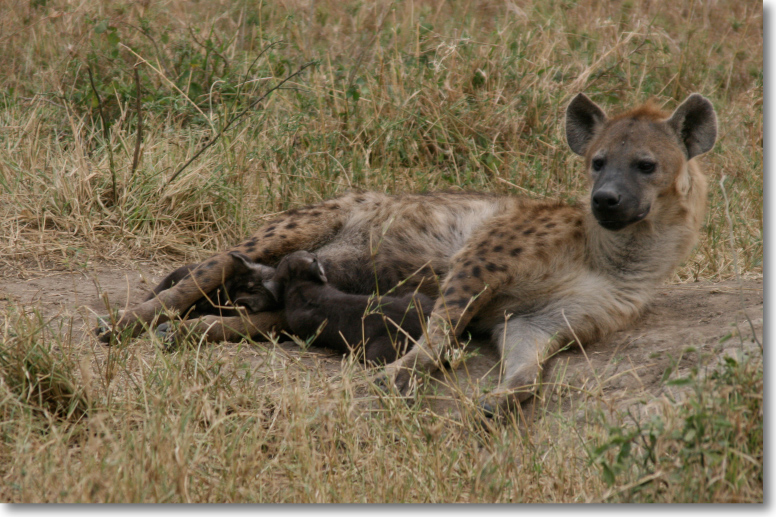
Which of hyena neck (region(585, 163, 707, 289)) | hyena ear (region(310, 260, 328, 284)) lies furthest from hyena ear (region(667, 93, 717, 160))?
hyena ear (region(310, 260, 328, 284))

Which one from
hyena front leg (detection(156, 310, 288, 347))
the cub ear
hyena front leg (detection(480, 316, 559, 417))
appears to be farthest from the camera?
the cub ear

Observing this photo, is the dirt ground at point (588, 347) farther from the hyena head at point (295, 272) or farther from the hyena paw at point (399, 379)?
the hyena head at point (295, 272)

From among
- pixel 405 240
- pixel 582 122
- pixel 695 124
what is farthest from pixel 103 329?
pixel 695 124

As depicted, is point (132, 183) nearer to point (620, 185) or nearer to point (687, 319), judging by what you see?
point (620, 185)

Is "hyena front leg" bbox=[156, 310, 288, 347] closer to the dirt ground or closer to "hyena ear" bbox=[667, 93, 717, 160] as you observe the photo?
the dirt ground

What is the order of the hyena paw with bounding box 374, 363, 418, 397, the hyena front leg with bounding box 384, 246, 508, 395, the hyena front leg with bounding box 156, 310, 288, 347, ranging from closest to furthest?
the hyena paw with bounding box 374, 363, 418, 397, the hyena front leg with bounding box 384, 246, 508, 395, the hyena front leg with bounding box 156, 310, 288, 347

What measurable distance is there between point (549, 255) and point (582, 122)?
2.11 ft

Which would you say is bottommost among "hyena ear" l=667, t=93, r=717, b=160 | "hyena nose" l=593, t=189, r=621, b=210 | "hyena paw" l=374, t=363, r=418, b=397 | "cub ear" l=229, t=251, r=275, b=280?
"cub ear" l=229, t=251, r=275, b=280

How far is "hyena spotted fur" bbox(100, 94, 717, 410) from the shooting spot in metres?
3.28

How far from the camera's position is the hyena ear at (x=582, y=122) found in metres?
3.66

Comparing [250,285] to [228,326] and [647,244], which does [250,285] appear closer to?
[228,326]

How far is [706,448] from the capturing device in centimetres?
210

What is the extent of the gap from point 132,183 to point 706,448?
324 centimetres

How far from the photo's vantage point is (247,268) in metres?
3.87
